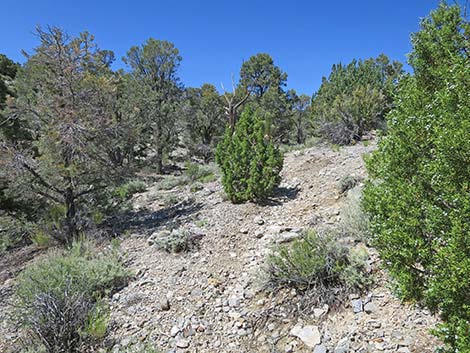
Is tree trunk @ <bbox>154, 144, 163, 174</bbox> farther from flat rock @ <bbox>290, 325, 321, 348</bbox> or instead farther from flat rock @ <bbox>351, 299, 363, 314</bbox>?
flat rock @ <bbox>351, 299, 363, 314</bbox>

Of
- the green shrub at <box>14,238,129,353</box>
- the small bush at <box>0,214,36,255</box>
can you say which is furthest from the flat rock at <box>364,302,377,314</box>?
the small bush at <box>0,214,36,255</box>

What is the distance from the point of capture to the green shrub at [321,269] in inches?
142

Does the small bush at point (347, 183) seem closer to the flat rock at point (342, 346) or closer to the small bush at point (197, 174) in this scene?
the flat rock at point (342, 346)

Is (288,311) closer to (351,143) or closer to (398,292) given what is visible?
(398,292)

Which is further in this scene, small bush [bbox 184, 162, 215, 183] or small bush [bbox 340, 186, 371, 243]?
small bush [bbox 184, 162, 215, 183]

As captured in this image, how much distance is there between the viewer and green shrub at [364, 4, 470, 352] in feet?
6.36

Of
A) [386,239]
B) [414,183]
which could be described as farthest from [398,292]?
A: [414,183]

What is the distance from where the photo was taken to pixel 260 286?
4.14 meters

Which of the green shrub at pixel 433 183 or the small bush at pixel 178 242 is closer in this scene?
the green shrub at pixel 433 183

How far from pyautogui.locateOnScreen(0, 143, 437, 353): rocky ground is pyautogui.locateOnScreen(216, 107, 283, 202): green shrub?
0.34 m

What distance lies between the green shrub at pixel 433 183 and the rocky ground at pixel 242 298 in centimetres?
66

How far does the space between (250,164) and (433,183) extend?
5010 mm

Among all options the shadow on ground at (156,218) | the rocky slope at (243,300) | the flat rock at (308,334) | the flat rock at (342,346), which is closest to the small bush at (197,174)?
the shadow on ground at (156,218)

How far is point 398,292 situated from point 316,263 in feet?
4.42
